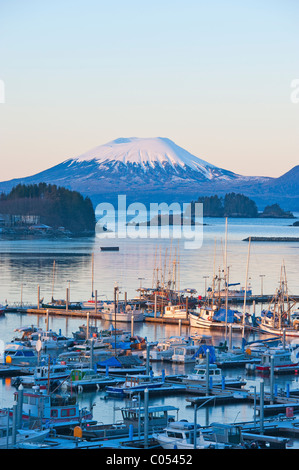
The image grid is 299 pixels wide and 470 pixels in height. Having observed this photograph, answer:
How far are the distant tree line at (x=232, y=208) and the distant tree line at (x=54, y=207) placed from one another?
2639 inches

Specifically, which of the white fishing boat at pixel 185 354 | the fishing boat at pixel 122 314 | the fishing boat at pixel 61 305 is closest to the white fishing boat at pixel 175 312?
the fishing boat at pixel 122 314

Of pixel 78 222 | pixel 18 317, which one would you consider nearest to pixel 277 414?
pixel 18 317

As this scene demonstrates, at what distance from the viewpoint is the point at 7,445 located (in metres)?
7.95

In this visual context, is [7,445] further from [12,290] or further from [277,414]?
[12,290]

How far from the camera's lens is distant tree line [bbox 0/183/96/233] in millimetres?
87250

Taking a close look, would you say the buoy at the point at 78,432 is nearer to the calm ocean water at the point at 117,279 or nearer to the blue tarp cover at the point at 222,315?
the calm ocean water at the point at 117,279

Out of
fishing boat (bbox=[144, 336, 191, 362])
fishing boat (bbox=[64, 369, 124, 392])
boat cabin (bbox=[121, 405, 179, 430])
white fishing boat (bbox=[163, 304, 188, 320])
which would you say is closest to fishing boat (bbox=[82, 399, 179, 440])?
boat cabin (bbox=[121, 405, 179, 430])

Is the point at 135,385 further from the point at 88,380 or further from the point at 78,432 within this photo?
the point at 78,432

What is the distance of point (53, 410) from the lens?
9.78 m

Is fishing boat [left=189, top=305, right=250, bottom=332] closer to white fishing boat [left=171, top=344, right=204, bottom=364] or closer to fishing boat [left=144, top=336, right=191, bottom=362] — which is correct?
fishing boat [left=144, top=336, right=191, bottom=362]

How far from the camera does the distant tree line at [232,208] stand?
156375 mm

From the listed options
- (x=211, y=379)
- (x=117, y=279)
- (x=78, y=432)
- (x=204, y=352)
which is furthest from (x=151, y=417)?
(x=117, y=279)

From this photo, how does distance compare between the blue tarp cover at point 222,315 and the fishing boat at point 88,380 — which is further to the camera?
the blue tarp cover at point 222,315

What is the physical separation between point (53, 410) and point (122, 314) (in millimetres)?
11975
